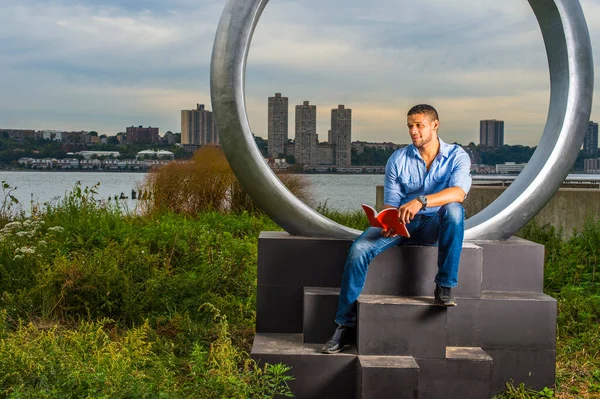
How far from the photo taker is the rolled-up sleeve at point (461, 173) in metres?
4.15

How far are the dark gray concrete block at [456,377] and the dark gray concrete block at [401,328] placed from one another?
0.21ft

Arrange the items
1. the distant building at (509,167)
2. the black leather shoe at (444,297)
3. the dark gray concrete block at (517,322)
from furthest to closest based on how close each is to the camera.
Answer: the distant building at (509,167)
the dark gray concrete block at (517,322)
the black leather shoe at (444,297)

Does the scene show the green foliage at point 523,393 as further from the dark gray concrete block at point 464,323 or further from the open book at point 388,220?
the open book at point 388,220

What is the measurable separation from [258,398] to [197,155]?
8326mm

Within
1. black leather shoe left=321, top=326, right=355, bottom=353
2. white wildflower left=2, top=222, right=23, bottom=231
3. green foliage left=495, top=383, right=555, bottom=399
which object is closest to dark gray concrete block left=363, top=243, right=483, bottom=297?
black leather shoe left=321, top=326, right=355, bottom=353

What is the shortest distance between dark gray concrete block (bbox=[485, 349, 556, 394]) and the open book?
3.39ft

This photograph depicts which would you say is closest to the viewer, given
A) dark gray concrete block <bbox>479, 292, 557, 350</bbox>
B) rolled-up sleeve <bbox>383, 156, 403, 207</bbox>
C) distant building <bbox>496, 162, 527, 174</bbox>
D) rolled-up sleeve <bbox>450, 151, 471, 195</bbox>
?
rolled-up sleeve <bbox>450, 151, 471, 195</bbox>

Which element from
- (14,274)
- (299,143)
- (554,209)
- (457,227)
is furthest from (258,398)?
(299,143)

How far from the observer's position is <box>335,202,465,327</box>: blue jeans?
4.05 metres

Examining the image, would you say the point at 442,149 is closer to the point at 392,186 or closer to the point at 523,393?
the point at 392,186

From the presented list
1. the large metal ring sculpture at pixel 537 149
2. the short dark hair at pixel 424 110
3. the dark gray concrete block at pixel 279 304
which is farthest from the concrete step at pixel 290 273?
the short dark hair at pixel 424 110

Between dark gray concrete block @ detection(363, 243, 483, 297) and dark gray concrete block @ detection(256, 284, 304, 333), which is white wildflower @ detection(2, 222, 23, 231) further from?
dark gray concrete block @ detection(363, 243, 483, 297)

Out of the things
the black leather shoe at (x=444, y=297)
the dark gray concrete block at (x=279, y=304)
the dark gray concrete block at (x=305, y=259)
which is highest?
the dark gray concrete block at (x=305, y=259)

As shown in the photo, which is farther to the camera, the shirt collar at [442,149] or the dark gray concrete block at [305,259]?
Answer: the dark gray concrete block at [305,259]
